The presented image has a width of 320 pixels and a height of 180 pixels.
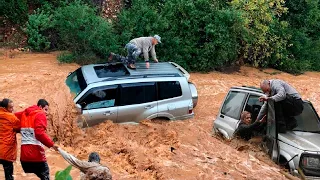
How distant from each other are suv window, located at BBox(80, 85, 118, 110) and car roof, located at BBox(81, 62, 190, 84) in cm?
24

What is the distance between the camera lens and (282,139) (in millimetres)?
7816

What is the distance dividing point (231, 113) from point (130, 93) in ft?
7.57

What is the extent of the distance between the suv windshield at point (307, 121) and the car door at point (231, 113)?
1.22 metres

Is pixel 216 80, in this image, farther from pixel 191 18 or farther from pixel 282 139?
pixel 282 139

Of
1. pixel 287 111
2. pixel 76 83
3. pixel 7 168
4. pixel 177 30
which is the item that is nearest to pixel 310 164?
pixel 287 111

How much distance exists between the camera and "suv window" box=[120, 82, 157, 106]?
31.2 ft

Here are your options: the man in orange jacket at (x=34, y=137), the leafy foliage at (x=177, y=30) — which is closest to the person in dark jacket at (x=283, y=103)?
the man in orange jacket at (x=34, y=137)

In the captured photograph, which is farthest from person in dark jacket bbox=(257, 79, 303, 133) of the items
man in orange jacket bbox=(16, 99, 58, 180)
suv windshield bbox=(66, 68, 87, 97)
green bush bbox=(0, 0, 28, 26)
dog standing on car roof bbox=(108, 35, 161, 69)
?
green bush bbox=(0, 0, 28, 26)

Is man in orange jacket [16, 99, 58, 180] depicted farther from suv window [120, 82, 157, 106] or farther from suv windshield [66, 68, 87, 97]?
suv window [120, 82, 157, 106]

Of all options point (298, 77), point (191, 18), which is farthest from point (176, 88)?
point (298, 77)

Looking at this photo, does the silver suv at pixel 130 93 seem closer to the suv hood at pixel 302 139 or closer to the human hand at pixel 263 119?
the human hand at pixel 263 119

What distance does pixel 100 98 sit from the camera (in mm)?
9219

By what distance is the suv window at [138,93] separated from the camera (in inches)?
375

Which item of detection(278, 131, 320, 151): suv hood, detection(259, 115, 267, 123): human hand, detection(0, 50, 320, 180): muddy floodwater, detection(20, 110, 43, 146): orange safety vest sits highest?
detection(20, 110, 43, 146): orange safety vest
